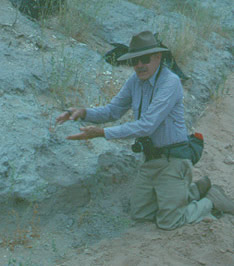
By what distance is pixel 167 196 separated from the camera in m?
3.80

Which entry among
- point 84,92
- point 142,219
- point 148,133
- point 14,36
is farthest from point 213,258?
point 14,36

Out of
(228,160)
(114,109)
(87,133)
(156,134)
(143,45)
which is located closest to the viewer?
(87,133)

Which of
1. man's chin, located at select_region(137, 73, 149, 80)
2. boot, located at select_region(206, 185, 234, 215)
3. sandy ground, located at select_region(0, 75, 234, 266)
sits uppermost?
man's chin, located at select_region(137, 73, 149, 80)

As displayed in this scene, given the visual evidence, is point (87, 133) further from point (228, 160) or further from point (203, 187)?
point (228, 160)

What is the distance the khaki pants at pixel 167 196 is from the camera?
3.78m

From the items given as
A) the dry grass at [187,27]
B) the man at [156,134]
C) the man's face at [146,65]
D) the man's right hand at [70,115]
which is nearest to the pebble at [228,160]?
the man at [156,134]

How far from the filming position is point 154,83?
363cm


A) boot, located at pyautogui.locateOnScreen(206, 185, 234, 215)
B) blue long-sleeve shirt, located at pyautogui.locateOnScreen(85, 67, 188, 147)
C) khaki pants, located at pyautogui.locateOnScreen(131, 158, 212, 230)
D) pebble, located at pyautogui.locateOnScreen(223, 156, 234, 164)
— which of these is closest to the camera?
blue long-sleeve shirt, located at pyautogui.locateOnScreen(85, 67, 188, 147)

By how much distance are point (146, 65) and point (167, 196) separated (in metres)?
1.18

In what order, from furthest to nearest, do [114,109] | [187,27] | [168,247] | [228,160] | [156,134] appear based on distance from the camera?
[187,27], [228,160], [114,109], [156,134], [168,247]

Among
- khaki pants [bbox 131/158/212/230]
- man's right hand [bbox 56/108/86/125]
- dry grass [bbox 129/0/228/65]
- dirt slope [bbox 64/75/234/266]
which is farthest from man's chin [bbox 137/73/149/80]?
dry grass [bbox 129/0/228/65]

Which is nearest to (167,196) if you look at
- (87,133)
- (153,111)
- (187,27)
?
(153,111)

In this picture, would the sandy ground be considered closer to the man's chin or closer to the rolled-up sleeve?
the rolled-up sleeve

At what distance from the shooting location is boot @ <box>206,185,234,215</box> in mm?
4020
